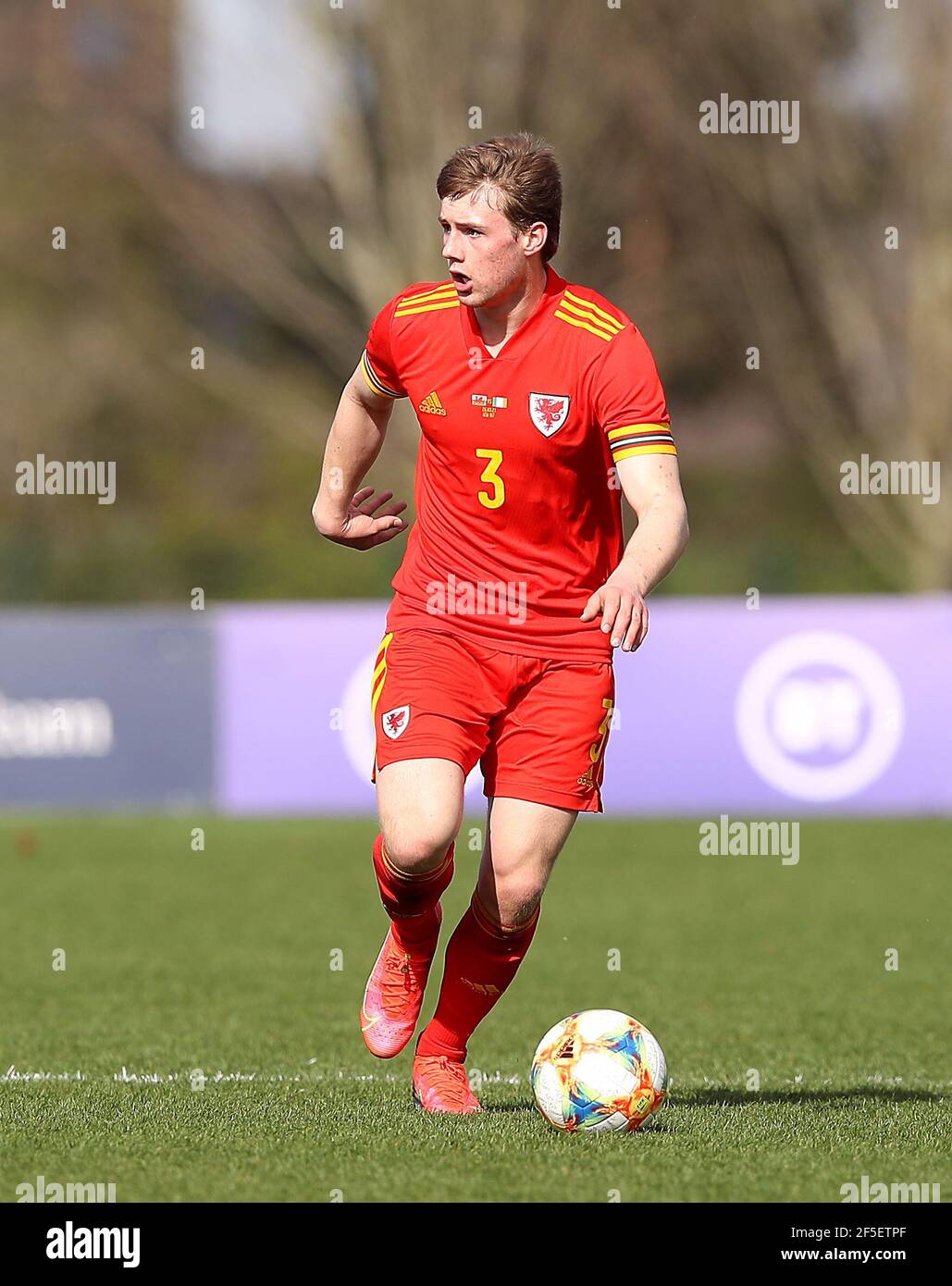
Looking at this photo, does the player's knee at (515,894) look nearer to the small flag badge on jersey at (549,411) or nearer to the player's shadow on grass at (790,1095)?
the player's shadow on grass at (790,1095)

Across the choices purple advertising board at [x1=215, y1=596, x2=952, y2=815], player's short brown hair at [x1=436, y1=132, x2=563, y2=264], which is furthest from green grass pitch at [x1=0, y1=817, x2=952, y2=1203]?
player's short brown hair at [x1=436, y1=132, x2=563, y2=264]

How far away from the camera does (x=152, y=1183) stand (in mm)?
5008

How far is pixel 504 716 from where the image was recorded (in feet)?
20.0

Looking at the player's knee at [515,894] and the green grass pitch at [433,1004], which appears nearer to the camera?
the green grass pitch at [433,1004]

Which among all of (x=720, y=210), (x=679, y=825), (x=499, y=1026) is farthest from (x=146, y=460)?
(x=499, y=1026)

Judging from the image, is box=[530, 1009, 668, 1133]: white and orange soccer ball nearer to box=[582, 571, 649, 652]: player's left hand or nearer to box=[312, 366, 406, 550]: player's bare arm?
box=[582, 571, 649, 652]: player's left hand

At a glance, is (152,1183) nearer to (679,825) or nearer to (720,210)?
(679,825)

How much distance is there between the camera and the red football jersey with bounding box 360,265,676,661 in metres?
5.80

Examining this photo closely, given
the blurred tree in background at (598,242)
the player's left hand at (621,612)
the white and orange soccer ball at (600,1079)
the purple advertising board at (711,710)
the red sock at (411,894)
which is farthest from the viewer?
the blurred tree in background at (598,242)

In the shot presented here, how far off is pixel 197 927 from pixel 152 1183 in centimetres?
604

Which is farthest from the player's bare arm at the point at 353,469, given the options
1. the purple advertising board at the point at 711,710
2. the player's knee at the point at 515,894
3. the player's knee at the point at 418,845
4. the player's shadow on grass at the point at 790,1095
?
the purple advertising board at the point at 711,710

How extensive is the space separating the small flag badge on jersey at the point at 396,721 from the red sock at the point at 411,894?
0.31 metres

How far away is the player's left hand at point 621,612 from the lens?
17.1 feet

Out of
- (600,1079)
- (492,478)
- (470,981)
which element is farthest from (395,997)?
(492,478)
